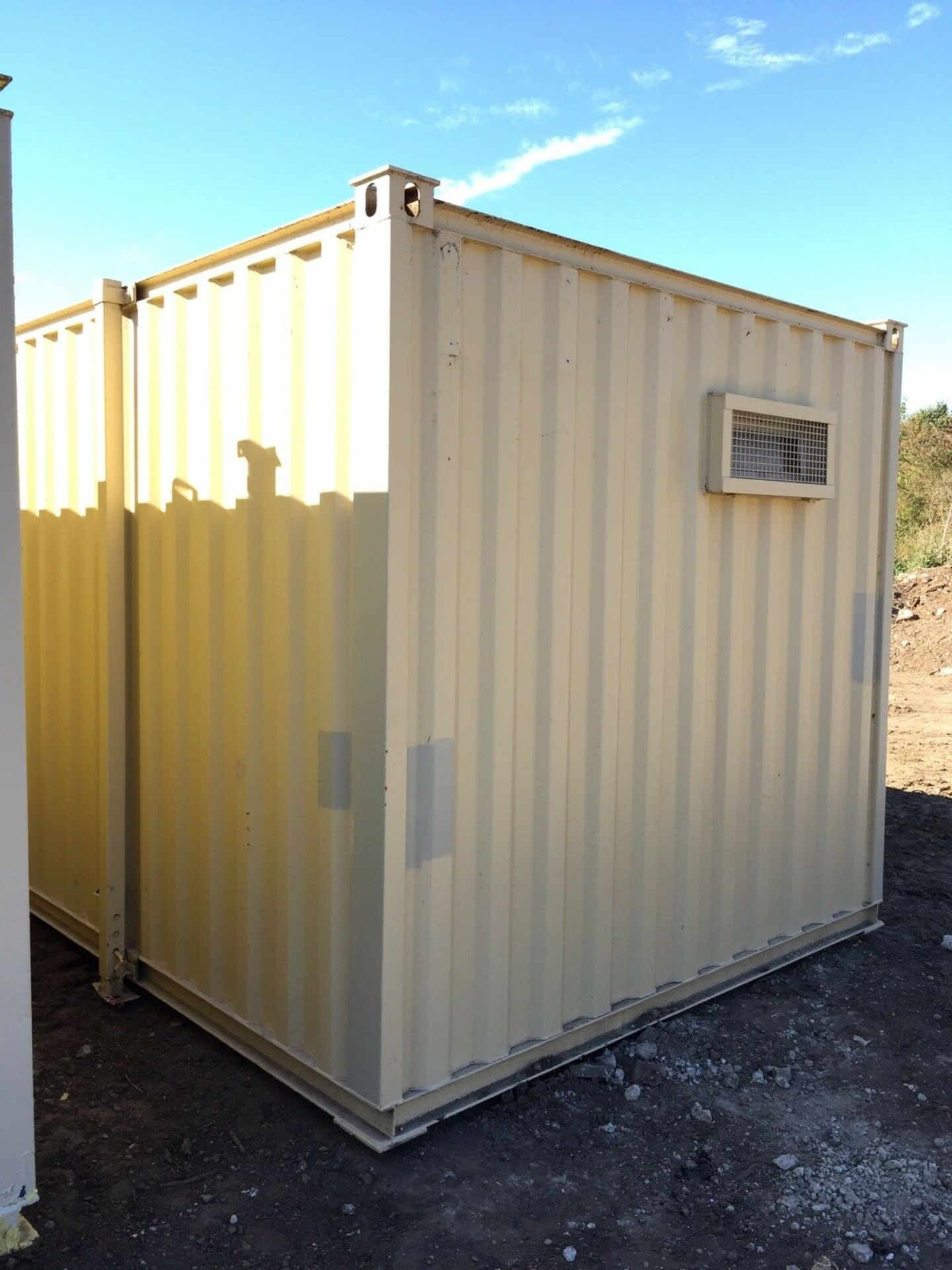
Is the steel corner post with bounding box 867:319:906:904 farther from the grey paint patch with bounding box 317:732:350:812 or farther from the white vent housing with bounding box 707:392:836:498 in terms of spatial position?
the grey paint patch with bounding box 317:732:350:812

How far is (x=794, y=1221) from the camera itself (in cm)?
317

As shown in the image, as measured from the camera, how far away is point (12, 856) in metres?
2.89

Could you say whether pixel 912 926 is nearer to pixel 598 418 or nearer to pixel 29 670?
pixel 598 418

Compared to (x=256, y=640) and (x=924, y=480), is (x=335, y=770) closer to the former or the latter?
(x=256, y=640)

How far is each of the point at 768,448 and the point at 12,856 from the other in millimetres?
3231

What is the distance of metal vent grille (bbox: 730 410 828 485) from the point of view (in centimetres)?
437

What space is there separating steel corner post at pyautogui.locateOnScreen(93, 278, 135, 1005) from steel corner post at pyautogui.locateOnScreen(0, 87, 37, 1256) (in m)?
1.57

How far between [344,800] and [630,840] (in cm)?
126

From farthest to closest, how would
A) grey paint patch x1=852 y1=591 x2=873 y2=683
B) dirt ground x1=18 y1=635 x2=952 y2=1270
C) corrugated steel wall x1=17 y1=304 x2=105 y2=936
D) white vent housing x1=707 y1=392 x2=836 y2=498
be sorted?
1. grey paint patch x1=852 y1=591 x2=873 y2=683
2. corrugated steel wall x1=17 y1=304 x2=105 y2=936
3. white vent housing x1=707 y1=392 x2=836 y2=498
4. dirt ground x1=18 y1=635 x2=952 y2=1270

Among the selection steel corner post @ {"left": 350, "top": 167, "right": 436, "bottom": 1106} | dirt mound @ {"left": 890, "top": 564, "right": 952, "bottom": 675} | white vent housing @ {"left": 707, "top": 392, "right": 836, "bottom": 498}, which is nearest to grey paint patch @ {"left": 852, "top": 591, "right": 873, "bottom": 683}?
white vent housing @ {"left": 707, "top": 392, "right": 836, "bottom": 498}

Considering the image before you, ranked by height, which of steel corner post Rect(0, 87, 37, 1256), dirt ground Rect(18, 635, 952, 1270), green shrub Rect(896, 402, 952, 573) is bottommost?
dirt ground Rect(18, 635, 952, 1270)

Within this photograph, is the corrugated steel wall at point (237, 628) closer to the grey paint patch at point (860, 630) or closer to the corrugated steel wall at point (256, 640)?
the corrugated steel wall at point (256, 640)

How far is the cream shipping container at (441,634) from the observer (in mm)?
3385

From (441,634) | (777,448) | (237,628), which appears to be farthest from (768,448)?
(237,628)
